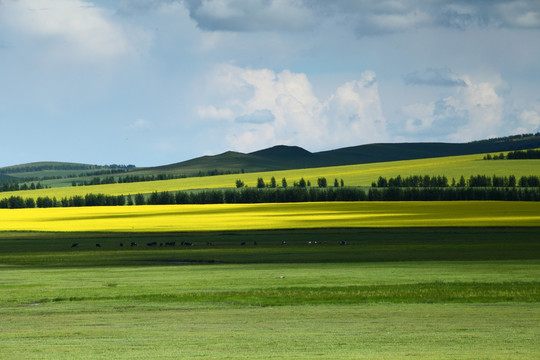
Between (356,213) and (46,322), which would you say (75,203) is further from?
(46,322)

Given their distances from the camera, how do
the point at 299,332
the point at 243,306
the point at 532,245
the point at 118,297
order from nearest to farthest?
the point at 299,332
the point at 243,306
the point at 118,297
the point at 532,245

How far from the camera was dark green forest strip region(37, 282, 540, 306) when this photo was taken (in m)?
34.8

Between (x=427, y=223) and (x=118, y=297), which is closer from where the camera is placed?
(x=118, y=297)

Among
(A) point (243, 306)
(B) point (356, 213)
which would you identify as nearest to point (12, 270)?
(A) point (243, 306)

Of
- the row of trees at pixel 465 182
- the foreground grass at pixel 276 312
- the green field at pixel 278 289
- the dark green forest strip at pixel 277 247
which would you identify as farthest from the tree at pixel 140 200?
the foreground grass at pixel 276 312

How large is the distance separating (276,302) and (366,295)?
13.7ft

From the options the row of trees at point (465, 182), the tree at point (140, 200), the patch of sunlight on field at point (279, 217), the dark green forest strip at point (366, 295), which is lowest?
the dark green forest strip at point (366, 295)

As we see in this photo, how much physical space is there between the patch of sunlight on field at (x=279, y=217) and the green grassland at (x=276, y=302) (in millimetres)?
24332

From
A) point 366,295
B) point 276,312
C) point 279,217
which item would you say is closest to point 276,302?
point 276,312

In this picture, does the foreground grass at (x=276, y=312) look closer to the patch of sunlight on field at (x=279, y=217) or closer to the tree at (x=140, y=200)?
the patch of sunlight on field at (x=279, y=217)

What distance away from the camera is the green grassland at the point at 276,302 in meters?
21.5

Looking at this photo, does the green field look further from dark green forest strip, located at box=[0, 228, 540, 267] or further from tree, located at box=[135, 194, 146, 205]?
tree, located at box=[135, 194, 146, 205]

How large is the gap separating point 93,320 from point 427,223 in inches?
2778

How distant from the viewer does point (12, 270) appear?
2168 inches
